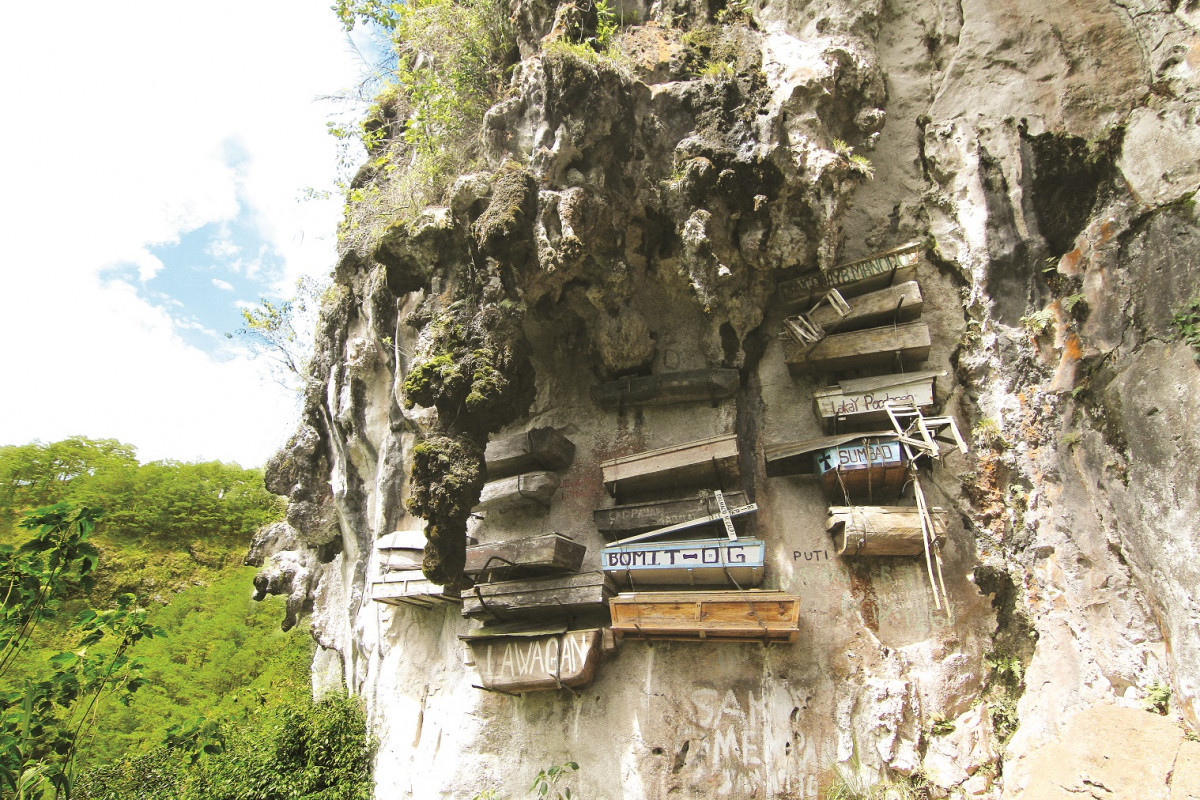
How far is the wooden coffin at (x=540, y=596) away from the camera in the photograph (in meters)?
6.61

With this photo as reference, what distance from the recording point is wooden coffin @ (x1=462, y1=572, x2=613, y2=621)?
6.61 metres

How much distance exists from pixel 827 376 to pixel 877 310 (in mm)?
798

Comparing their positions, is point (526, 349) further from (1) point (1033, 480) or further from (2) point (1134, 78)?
(2) point (1134, 78)

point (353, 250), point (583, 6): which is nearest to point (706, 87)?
point (583, 6)

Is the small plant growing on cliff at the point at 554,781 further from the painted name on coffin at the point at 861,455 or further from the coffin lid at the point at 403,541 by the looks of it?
the painted name on coffin at the point at 861,455

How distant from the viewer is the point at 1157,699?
15.6 ft

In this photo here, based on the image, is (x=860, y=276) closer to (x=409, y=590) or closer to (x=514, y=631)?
(x=514, y=631)

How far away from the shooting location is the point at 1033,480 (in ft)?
19.0

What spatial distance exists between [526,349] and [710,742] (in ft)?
14.0

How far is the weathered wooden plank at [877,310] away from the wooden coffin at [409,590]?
16.3 ft

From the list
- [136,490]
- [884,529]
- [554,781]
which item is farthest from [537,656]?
[136,490]

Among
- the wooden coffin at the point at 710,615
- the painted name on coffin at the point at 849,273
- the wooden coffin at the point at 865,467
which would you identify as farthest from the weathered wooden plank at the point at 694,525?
the painted name on coffin at the point at 849,273

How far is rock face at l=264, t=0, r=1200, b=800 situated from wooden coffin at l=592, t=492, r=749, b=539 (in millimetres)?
455

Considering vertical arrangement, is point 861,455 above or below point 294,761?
above
